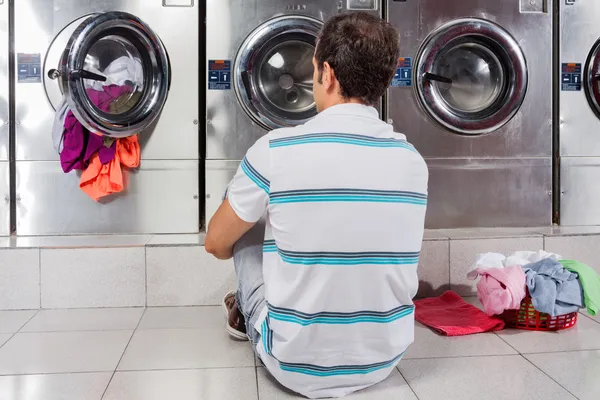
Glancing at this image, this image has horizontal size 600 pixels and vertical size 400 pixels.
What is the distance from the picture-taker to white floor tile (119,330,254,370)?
6.32ft

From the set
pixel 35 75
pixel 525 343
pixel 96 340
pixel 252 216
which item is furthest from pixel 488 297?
pixel 35 75

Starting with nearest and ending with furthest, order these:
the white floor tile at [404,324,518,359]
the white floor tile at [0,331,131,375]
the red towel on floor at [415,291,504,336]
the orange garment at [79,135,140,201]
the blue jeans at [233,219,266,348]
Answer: the blue jeans at [233,219,266,348] < the white floor tile at [0,331,131,375] < the white floor tile at [404,324,518,359] < the red towel on floor at [415,291,504,336] < the orange garment at [79,135,140,201]

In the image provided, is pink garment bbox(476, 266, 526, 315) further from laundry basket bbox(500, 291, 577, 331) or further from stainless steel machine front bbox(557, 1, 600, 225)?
stainless steel machine front bbox(557, 1, 600, 225)

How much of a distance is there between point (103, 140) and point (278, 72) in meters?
0.89

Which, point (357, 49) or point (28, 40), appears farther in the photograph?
point (28, 40)

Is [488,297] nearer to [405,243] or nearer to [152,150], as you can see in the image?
[405,243]

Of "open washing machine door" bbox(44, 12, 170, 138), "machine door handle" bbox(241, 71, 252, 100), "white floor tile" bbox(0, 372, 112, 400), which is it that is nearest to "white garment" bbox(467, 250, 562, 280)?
"machine door handle" bbox(241, 71, 252, 100)

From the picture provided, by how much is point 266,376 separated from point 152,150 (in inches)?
58.6

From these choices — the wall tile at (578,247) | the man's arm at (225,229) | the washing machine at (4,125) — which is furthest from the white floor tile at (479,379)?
the washing machine at (4,125)

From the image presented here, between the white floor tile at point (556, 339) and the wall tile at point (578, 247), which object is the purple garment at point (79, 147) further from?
the wall tile at point (578, 247)

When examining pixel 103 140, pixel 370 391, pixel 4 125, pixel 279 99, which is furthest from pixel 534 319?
pixel 4 125

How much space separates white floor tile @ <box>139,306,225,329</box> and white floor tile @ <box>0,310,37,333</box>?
0.46 meters

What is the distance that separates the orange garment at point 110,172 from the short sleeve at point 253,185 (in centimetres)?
148

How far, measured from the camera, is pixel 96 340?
7.06ft
